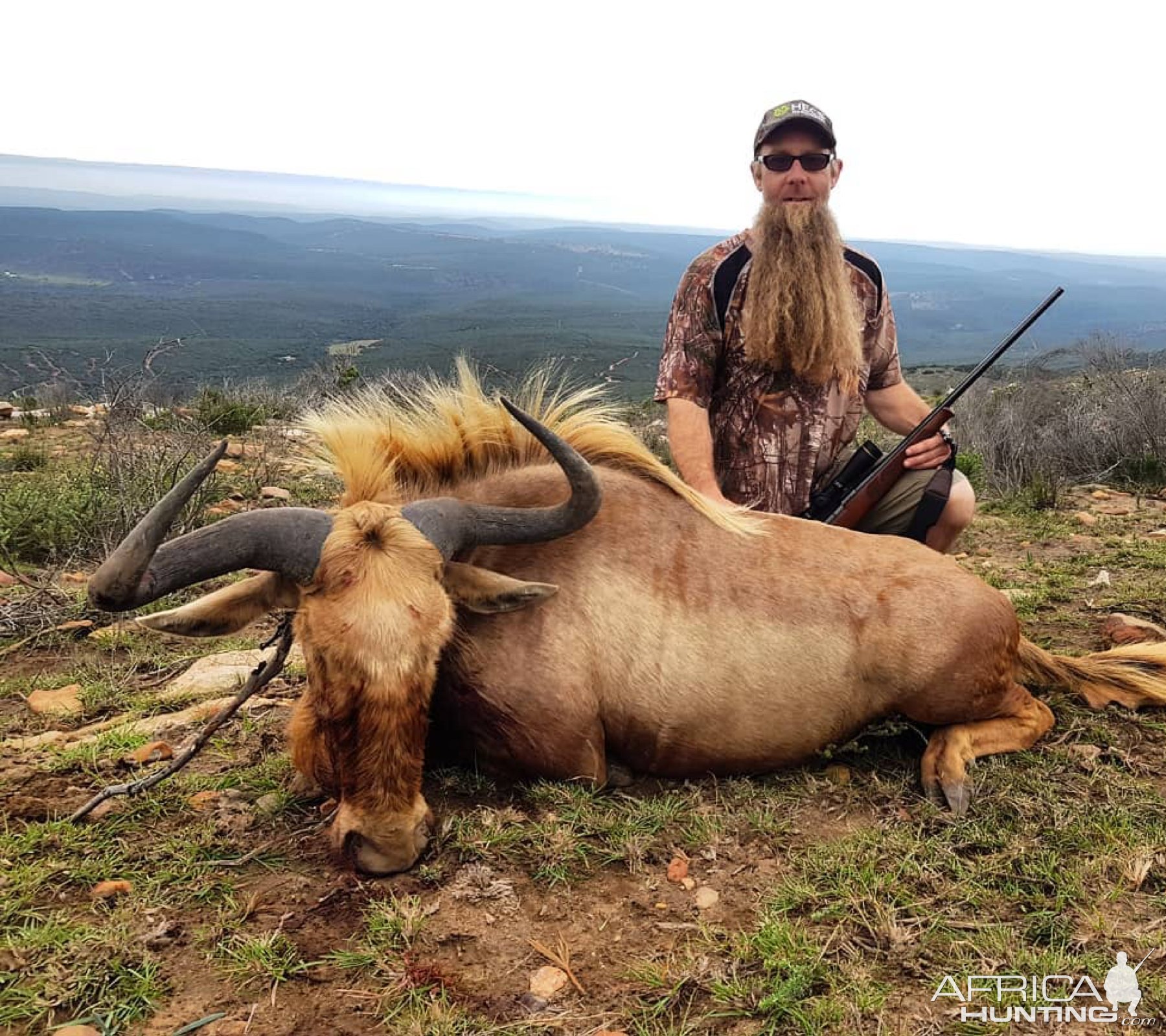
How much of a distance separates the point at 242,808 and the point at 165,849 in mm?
340

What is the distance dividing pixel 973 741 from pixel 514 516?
2073mm

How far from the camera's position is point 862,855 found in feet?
9.39

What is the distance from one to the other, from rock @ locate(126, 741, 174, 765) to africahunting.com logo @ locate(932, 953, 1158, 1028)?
2898 mm

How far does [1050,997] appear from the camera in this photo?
220cm

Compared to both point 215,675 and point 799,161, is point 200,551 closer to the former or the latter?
point 215,675

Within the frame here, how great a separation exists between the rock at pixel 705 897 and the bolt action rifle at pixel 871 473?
240cm

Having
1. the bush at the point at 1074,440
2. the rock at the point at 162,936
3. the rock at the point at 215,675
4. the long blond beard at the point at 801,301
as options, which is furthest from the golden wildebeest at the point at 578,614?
the bush at the point at 1074,440

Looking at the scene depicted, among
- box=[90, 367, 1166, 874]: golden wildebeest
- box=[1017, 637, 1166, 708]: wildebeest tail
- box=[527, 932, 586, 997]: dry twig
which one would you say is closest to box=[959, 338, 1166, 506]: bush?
box=[1017, 637, 1166, 708]: wildebeest tail

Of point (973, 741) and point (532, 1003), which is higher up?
point (973, 741)

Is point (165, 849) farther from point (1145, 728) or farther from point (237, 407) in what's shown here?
point (237, 407)

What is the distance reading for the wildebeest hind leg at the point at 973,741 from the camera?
128 inches

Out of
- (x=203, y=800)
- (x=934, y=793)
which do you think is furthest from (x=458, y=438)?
(x=934, y=793)

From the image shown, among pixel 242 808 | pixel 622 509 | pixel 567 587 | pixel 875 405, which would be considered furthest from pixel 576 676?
pixel 875 405

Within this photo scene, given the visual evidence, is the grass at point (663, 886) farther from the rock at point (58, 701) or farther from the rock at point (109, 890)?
the rock at point (58, 701)
